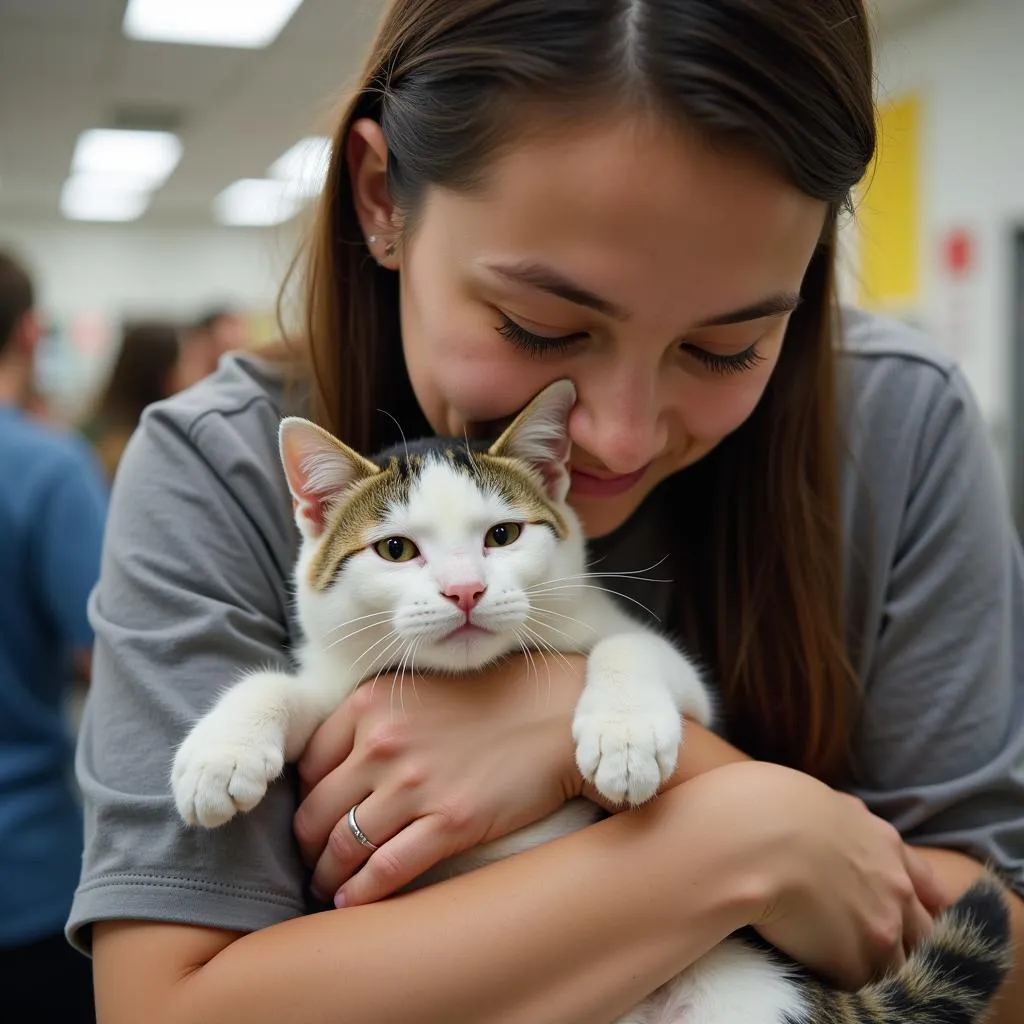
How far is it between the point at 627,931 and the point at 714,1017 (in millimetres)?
152

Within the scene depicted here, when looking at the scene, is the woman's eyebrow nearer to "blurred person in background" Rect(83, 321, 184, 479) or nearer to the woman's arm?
the woman's arm

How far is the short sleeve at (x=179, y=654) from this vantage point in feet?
3.06

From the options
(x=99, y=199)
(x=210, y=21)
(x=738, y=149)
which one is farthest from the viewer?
(x=99, y=199)

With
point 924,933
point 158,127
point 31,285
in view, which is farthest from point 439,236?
point 158,127

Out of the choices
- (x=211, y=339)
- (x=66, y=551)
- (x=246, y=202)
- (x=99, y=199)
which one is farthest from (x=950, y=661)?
Result: (x=99, y=199)

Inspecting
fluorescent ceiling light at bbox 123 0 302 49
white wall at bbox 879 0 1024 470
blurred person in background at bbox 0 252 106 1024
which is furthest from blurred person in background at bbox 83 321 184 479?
white wall at bbox 879 0 1024 470

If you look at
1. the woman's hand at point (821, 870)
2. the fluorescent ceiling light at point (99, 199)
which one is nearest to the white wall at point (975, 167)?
the woman's hand at point (821, 870)

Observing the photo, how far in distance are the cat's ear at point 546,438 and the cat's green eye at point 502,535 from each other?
0.09 m

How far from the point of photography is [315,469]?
1145 mm

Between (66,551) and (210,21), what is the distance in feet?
13.5

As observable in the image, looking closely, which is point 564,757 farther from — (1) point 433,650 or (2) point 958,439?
(2) point 958,439

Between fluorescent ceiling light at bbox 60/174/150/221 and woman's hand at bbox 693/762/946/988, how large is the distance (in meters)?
9.56

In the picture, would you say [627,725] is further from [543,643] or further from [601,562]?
[601,562]

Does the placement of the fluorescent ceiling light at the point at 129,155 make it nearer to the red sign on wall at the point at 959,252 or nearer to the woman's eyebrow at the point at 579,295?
the red sign on wall at the point at 959,252
